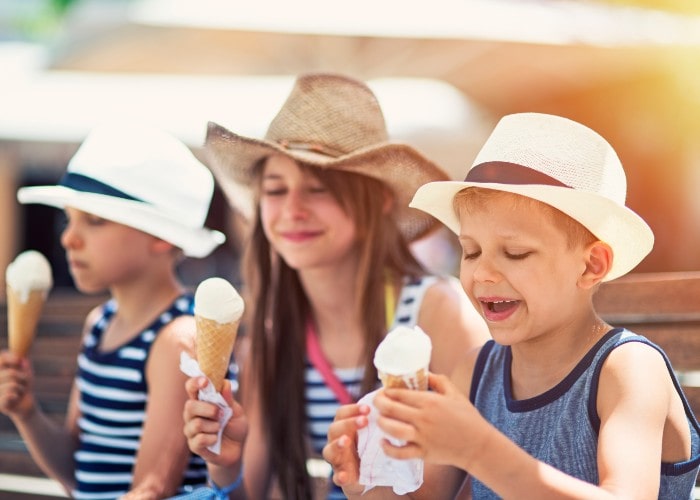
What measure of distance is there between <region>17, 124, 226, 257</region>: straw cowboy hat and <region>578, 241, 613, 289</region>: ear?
4.50 feet

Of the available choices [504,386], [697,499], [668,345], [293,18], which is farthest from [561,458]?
[293,18]

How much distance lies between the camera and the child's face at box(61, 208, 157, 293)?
2.76 metres

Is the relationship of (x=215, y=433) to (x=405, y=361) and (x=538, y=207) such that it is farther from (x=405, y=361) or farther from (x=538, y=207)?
(x=538, y=207)

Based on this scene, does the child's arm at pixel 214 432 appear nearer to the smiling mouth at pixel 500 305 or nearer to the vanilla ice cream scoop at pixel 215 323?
the vanilla ice cream scoop at pixel 215 323

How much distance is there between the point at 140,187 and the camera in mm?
2773

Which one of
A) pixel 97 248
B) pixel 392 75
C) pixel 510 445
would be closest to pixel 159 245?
pixel 97 248

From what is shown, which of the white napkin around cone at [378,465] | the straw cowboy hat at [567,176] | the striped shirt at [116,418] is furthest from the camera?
the striped shirt at [116,418]

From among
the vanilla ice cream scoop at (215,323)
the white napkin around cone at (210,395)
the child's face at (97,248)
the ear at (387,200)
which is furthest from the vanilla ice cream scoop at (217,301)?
the ear at (387,200)

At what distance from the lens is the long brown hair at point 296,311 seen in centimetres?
275

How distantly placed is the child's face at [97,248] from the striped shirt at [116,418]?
0.21m

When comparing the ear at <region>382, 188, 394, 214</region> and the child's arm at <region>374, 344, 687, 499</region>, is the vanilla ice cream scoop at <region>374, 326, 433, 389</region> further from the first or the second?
the ear at <region>382, 188, 394, 214</region>

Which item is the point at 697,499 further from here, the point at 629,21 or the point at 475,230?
the point at 629,21

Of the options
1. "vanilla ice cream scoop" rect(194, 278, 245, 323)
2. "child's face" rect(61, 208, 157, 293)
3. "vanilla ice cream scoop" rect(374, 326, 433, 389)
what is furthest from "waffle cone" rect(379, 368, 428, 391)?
"child's face" rect(61, 208, 157, 293)

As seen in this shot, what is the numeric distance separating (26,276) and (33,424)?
0.46 meters
